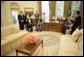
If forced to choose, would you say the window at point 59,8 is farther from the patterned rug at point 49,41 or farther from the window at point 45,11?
the patterned rug at point 49,41

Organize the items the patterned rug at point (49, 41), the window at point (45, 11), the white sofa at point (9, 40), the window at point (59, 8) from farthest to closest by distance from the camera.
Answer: the window at point (45, 11)
the window at point (59, 8)
the patterned rug at point (49, 41)
the white sofa at point (9, 40)

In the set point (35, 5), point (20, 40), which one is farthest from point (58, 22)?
point (20, 40)

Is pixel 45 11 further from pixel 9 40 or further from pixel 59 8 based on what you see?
pixel 9 40

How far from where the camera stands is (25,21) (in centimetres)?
626

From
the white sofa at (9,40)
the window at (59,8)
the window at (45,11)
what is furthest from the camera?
the window at (45,11)

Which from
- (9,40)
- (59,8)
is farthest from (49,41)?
(59,8)

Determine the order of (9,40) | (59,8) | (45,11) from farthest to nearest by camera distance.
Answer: (45,11) < (59,8) < (9,40)

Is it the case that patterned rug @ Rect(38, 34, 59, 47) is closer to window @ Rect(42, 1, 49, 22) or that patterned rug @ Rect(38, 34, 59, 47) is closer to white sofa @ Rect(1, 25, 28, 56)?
white sofa @ Rect(1, 25, 28, 56)

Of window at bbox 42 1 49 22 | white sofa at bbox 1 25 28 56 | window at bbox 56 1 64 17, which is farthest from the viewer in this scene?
window at bbox 42 1 49 22

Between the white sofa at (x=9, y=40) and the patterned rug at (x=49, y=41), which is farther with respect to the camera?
the patterned rug at (x=49, y=41)

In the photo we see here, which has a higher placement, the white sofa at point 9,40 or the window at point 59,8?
the window at point 59,8

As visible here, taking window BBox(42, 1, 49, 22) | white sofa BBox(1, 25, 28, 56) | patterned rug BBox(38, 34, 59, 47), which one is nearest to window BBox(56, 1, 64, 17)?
window BBox(42, 1, 49, 22)

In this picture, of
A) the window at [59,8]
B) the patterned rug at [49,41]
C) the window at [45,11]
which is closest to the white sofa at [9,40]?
the patterned rug at [49,41]

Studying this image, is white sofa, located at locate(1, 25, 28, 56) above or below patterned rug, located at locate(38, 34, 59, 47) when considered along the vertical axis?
above
